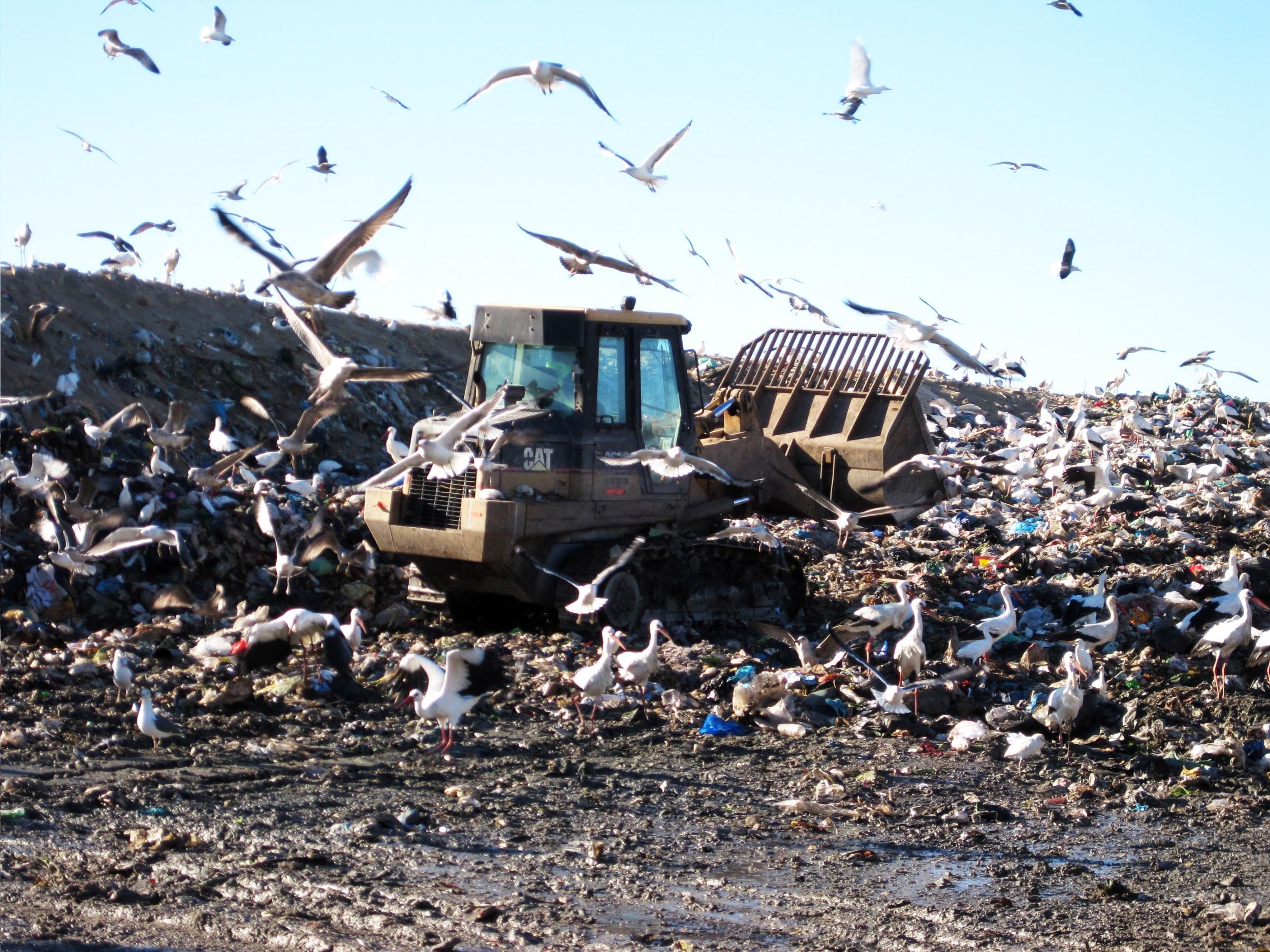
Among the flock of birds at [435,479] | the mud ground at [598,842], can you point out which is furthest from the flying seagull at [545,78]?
the mud ground at [598,842]

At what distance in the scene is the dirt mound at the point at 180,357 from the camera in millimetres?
15156

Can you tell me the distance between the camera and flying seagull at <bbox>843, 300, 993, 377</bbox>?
24.9ft

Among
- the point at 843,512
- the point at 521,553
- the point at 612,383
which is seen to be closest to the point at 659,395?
the point at 612,383

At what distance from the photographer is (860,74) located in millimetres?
8594

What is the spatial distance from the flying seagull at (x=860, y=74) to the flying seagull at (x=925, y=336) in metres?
1.54

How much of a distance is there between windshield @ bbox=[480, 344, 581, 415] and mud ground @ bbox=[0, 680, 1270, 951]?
84.5 inches

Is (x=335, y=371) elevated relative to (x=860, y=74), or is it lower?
lower

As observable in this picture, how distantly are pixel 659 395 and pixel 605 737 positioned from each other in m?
2.64

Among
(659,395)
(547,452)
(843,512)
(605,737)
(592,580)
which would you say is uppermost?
(659,395)

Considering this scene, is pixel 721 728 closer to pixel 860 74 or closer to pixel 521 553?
pixel 521 553

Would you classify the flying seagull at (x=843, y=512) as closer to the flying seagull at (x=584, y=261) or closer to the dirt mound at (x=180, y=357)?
the flying seagull at (x=584, y=261)

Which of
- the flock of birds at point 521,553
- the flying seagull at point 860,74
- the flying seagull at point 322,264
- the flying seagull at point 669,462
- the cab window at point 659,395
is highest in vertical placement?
the flying seagull at point 860,74

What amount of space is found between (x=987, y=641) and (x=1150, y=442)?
1147 centimetres

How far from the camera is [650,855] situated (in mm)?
4848
